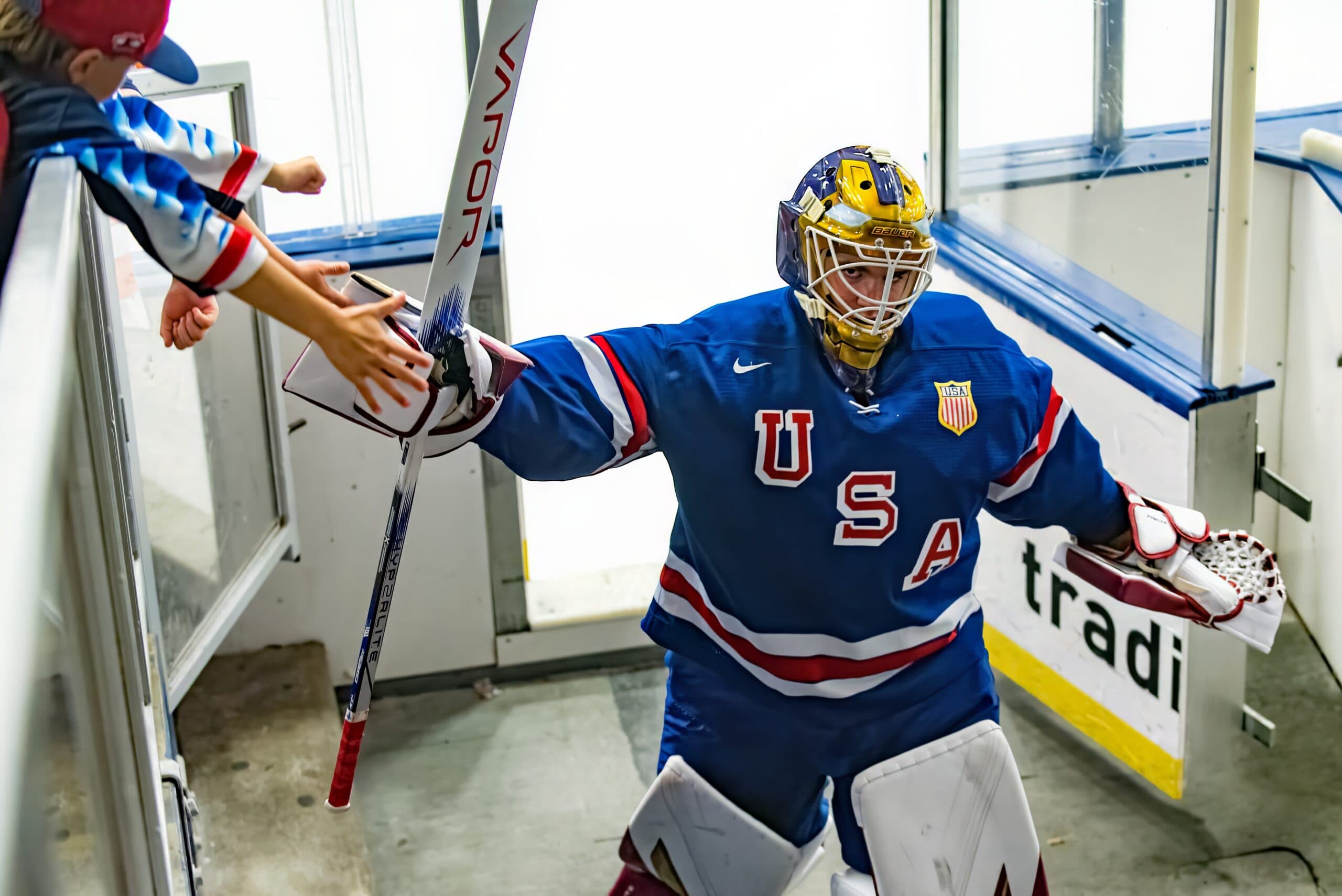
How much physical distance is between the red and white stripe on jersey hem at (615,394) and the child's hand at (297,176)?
52 centimetres

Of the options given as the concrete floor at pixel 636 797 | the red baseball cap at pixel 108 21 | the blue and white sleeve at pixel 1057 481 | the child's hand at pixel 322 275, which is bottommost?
the concrete floor at pixel 636 797

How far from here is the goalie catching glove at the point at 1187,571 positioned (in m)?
2.21

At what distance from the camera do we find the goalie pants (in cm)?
207

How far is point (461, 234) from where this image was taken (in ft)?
5.25

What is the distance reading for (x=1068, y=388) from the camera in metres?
3.00

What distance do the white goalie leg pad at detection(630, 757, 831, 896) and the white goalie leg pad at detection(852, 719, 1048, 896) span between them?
0.48 ft

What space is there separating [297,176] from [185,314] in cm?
18

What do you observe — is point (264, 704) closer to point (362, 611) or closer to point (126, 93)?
point (362, 611)

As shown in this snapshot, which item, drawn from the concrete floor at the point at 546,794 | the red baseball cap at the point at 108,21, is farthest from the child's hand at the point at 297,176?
the concrete floor at the point at 546,794

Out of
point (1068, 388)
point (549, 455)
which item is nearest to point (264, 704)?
point (549, 455)

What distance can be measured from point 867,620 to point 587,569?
1.73m

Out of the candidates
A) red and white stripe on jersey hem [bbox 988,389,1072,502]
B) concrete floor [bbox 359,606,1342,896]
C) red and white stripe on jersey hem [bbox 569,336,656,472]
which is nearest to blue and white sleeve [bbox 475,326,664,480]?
red and white stripe on jersey hem [bbox 569,336,656,472]

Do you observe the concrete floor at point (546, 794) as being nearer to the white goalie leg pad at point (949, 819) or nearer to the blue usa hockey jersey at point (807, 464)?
the white goalie leg pad at point (949, 819)

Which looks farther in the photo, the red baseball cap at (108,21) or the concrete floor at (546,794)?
the concrete floor at (546,794)
